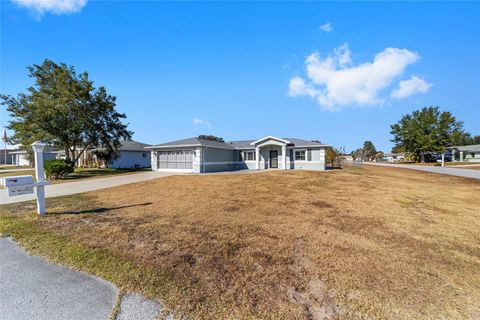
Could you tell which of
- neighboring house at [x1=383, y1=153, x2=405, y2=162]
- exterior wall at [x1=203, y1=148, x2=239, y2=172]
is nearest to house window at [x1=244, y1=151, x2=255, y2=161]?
exterior wall at [x1=203, y1=148, x2=239, y2=172]

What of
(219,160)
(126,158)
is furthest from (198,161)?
(126,158)

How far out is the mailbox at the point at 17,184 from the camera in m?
6.01

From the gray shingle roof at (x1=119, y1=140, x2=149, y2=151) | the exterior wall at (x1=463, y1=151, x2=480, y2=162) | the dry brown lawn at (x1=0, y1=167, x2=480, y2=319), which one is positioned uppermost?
the gray shingle roof at (x1=119, y1=140, x2=149, y2=151)

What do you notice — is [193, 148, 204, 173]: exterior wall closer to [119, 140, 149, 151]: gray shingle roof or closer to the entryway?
the entryway

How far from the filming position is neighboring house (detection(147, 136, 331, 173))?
22328 millimetres

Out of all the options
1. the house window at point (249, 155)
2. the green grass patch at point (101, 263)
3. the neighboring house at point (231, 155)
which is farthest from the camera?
the house window at point (249, 155)

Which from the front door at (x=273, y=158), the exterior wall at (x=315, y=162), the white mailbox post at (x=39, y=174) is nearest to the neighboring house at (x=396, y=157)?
the exterior wall at (x=315, y=162)

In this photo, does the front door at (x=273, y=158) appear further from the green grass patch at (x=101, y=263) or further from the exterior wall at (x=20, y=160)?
the exterior wall at (x=20, y=160)

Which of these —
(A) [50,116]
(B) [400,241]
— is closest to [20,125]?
(A) [50,116]

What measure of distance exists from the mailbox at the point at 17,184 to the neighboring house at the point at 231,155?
49.4 ft

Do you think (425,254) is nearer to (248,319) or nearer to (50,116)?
(248,319)

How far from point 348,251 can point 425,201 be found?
6948 mm

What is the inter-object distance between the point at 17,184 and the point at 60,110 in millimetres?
18083

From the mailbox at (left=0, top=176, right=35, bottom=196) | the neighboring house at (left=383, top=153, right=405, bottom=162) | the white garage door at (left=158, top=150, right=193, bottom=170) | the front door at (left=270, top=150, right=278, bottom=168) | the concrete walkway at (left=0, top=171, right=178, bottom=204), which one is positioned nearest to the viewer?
the mailbox at (left=0, top=176, right=35, bottom=196)
